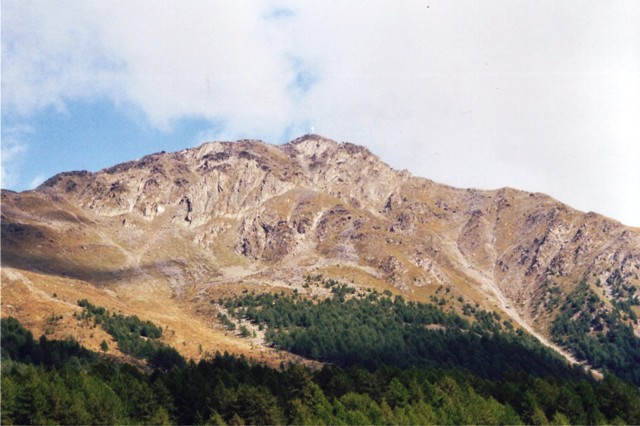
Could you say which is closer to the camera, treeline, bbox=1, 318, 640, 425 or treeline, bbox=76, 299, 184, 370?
treeline, bbox=1, 318, 640, 425

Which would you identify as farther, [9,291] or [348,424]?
[9,291]

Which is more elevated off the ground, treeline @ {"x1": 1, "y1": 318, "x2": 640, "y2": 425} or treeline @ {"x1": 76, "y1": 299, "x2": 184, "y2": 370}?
treeline @ {"x1": 76, "y1": 299, "x2": 184, "y2": 370}

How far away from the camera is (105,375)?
10106cm

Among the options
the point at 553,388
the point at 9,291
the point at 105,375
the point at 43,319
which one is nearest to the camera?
the point at 105,375

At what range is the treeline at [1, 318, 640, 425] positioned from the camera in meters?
79.4

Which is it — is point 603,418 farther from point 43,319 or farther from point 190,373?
point 43,319

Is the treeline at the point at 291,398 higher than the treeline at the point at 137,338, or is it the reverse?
the treeline at the point at 137,338

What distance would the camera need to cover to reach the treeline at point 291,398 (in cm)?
7938

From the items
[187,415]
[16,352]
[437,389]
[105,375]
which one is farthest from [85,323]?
[437,389]

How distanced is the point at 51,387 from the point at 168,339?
12042cm

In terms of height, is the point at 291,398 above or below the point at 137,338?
below

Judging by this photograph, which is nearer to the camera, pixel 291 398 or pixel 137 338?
pixel 291 398

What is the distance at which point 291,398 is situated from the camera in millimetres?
98875

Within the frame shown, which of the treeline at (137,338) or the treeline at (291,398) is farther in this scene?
the treeline at (137,338)
